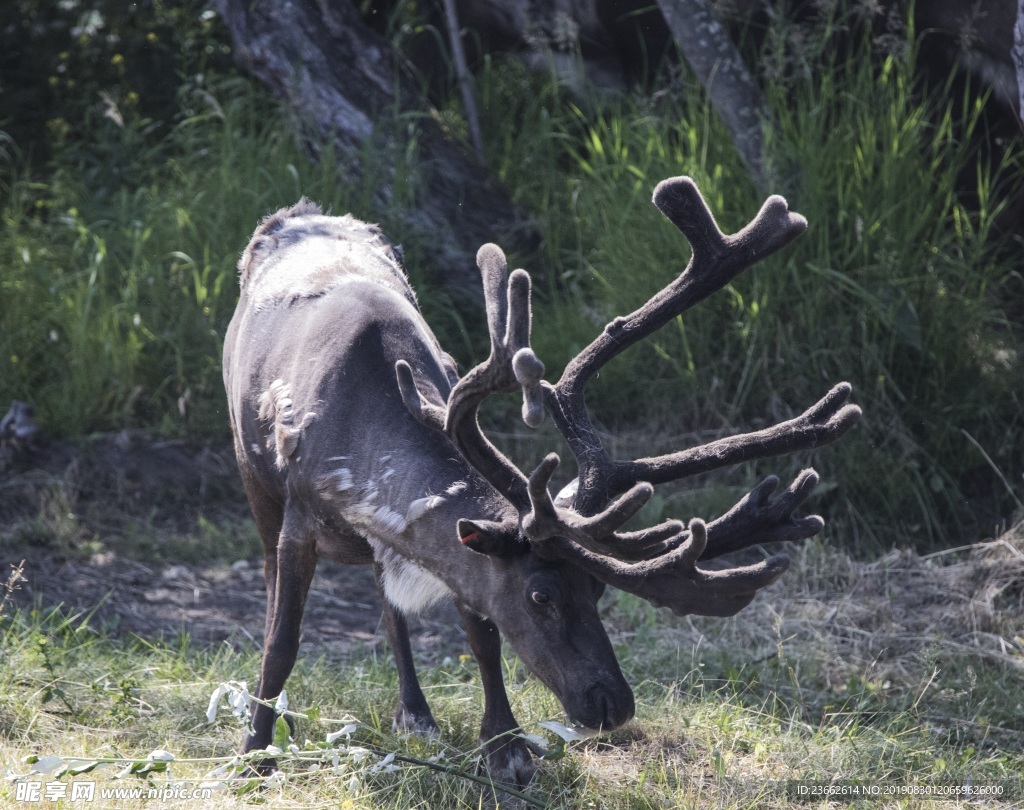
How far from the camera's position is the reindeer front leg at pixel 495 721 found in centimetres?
338

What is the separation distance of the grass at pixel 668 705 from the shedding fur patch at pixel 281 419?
751 millimetres

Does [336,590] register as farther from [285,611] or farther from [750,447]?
[750,447]

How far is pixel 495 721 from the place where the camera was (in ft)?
11.4

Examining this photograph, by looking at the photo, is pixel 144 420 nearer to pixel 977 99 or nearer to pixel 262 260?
pixel 262 260

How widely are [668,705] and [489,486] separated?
1192 mm

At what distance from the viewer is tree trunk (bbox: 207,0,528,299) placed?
661cm

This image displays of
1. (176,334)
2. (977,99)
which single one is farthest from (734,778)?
(977,99)

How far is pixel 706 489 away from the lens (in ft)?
18.2

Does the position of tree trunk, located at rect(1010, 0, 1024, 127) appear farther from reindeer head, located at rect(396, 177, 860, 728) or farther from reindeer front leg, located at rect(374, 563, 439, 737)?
reindeer front leg, located at rect(374, 563, 439, 737)

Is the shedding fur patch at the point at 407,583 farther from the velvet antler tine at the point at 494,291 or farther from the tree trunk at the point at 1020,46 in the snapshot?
the tree trunk at the point at 1020,46

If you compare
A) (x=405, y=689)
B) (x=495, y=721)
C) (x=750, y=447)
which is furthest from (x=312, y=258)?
(x=750, y=447)

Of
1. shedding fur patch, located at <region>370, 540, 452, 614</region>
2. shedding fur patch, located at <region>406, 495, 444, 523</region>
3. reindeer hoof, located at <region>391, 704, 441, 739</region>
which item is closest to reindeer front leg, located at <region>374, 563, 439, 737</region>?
reindeer hoof, located at <region>391, 704, 441, 739</region>

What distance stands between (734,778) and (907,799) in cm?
48

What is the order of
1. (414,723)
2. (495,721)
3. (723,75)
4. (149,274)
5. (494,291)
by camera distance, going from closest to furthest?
(494,291)
(495,721)
(414,723)
(723,75)
(149,274)
